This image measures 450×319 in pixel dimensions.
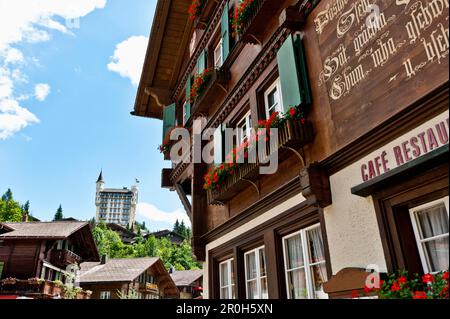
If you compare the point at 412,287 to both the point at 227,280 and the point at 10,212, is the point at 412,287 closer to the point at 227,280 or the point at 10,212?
the point at 227,280

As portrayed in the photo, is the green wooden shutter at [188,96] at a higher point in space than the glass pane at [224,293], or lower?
higher

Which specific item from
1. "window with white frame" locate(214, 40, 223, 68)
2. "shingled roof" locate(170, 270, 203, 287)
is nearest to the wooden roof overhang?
"window with white frame" locate(214, 40, 223, 68)

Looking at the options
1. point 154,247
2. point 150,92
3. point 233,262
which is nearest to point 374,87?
point 233,262

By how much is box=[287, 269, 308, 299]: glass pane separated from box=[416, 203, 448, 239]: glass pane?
238 centimetres

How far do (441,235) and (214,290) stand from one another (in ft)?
21.7

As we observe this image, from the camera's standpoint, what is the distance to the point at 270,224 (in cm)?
694

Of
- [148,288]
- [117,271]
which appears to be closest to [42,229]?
[117,271]

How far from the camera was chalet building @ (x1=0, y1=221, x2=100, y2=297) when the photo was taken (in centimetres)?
2685

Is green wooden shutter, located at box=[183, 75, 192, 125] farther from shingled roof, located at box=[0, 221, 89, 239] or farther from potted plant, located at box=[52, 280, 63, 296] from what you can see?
potted plant, located at box=[52, 280, 63, 296]

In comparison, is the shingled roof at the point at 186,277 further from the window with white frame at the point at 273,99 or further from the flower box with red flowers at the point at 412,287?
the flower box with red flowers at the point at 412,287

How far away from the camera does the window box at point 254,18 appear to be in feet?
26.6

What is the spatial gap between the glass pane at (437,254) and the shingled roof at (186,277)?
53515 millimetres

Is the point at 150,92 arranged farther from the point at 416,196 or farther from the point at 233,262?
the point at 416,196

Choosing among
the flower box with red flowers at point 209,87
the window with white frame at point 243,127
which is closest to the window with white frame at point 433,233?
the window with white frame at point 243,127
